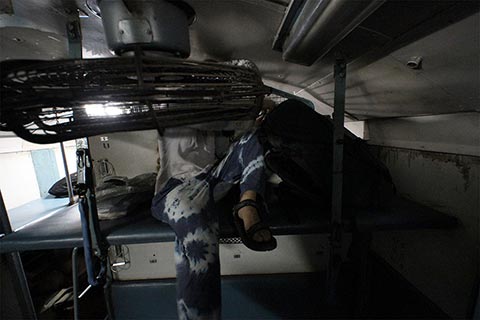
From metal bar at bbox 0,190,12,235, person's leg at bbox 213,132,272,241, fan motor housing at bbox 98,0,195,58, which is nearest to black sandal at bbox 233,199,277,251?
person's leg at bbox 213,132,272,241

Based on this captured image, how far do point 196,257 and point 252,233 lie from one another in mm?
204

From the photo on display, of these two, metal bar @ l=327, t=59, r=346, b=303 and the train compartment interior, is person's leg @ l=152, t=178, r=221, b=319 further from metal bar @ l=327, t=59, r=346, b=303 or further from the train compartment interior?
metal bar @ l=327, t=59, r=346, b=303

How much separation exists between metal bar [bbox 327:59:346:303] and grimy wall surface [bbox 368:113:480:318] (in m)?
0.46

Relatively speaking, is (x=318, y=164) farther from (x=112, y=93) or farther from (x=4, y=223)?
(x=4, y=223)

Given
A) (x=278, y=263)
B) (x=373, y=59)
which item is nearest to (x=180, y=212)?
(x=278, y=263)

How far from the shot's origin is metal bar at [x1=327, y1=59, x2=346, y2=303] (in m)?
0.67

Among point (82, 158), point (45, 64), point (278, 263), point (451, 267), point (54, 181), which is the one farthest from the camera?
point (54, 181)

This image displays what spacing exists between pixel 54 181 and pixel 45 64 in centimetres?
257

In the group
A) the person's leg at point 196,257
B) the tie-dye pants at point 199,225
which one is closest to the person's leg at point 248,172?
the tie-dye pants at point 199,225

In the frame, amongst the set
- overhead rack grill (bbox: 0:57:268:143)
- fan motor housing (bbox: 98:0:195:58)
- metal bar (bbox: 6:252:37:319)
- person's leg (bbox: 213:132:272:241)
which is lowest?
metal bar (bbox: 6:252:37:319)

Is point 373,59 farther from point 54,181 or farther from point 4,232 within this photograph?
point 54,181

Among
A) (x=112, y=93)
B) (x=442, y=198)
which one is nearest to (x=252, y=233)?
(x=112, y=93)

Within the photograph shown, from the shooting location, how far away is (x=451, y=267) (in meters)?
0.79

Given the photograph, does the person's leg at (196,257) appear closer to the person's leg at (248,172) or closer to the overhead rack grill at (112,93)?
the person's leg at (248,172)
